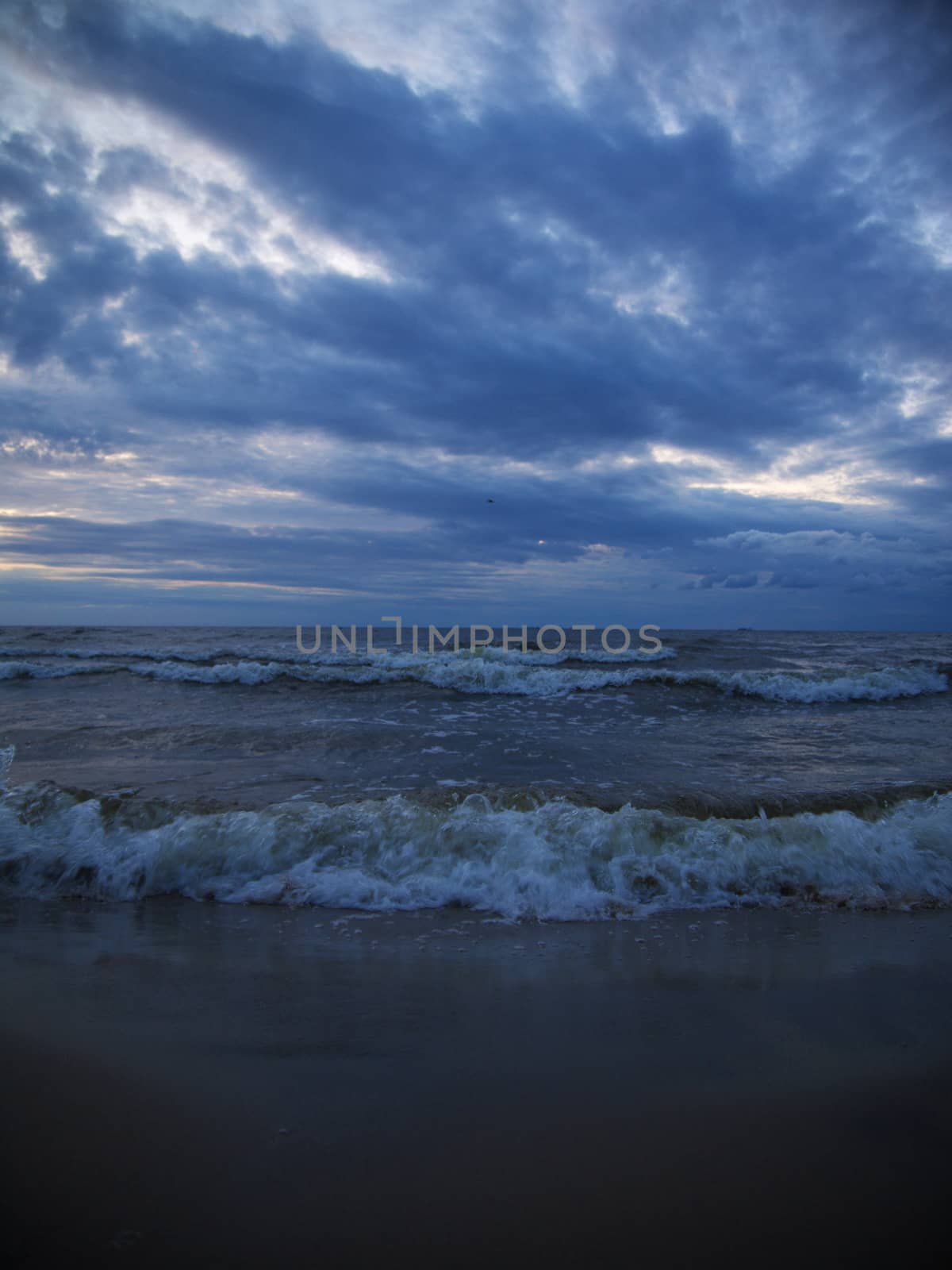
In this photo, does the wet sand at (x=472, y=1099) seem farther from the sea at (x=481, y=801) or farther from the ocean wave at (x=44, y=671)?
the ocean wave at (x=44, y=671)

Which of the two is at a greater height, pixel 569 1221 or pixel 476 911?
pixel 569 1221

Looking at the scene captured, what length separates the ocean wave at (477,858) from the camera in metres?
4.59

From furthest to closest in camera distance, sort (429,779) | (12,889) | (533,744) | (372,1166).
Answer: (533,744)
(429,779)
(12,889)
(372,1166)

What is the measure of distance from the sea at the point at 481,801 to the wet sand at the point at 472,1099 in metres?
0.79

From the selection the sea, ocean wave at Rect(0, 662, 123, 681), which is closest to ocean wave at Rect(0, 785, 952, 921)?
the sea

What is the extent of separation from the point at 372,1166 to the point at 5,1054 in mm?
1712

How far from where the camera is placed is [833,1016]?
9.91 ft

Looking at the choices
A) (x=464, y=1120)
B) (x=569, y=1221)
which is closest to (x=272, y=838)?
(x=464, y=1120)

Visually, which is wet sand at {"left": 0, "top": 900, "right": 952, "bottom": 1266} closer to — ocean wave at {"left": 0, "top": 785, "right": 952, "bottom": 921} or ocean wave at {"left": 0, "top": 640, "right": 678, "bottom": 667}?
ocean wave at {"left": 0, "top": 785, "right": 952, "bottom": 921}

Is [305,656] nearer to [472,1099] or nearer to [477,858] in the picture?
[477,858]

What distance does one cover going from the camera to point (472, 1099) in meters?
2.37

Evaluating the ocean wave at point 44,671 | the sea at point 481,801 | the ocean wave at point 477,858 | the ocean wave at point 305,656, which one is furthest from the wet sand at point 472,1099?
the ocean wave at point 44,671

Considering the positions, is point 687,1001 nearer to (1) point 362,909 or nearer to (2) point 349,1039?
(2) point 349,1039

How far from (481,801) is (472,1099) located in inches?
136
